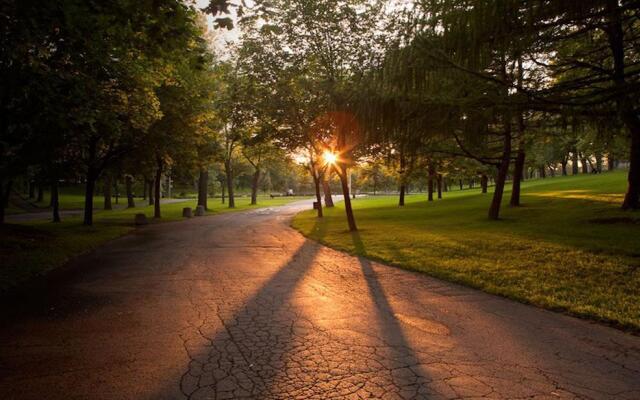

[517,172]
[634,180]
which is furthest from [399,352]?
[517,172]

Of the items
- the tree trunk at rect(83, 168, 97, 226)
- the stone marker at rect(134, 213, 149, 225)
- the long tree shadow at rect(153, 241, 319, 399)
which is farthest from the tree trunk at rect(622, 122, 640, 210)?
the tree trunk at rect(83, 168, 97, 226)

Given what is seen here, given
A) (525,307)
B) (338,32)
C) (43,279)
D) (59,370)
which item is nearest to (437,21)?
(525,307)

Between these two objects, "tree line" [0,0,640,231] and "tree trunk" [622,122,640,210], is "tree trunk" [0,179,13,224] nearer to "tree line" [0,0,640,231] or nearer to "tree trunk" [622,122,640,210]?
"tree line" [0,0,640,231]

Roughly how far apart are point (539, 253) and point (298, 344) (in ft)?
27.3

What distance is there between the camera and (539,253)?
10.2 metres

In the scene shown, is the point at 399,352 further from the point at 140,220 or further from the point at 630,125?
the point at 140,220

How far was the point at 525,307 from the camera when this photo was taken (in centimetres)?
616

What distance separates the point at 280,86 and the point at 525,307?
16.1 m

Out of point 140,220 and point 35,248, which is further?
point 140,220

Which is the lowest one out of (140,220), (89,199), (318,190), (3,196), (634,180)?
(140,220)

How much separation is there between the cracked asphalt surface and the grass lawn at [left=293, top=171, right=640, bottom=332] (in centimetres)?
73

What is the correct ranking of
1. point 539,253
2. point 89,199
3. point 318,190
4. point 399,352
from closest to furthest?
point 399,352, point 539,253, point 89,199, point 318,190

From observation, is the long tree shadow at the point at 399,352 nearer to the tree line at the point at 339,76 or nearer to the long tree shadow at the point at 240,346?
the long tree shadow at the point at 240,346

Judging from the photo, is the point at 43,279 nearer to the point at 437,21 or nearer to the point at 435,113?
the point at 435,113
